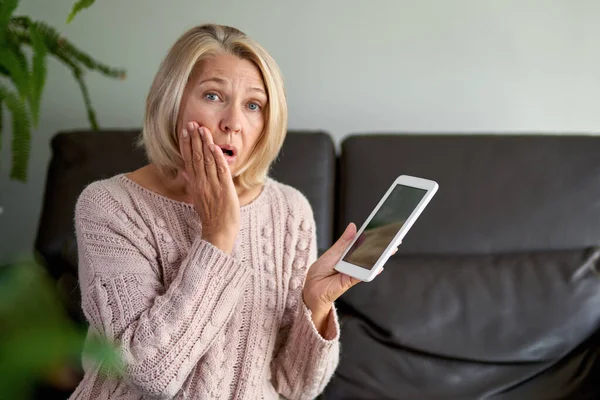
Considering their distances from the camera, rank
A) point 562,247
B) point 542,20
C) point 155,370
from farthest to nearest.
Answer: point 542,20
point 562,247
point 155,370

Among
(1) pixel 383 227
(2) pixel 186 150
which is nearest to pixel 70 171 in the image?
(2) pixel 186 150

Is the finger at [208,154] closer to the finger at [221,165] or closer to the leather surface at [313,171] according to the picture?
the finger at [221,165]

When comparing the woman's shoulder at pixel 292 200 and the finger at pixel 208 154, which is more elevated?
the finger at pixel 208 154

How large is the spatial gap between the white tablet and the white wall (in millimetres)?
848

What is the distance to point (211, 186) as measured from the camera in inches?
42.5

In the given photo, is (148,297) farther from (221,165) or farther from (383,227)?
(383,227)

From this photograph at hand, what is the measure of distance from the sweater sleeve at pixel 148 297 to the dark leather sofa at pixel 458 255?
398mm

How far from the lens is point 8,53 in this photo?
1.32 meters

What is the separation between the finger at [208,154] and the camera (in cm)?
106

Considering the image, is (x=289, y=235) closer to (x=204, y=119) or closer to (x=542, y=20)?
(x=204, y=119)

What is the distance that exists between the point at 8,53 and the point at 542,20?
56.3 inches

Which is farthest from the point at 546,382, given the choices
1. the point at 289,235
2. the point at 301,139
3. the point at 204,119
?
the point at 204,119

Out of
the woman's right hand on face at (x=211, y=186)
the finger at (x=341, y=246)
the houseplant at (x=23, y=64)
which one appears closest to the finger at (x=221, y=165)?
the woman's right hand on face at (x=211, y=186)

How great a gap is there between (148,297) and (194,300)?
0.08 meters
